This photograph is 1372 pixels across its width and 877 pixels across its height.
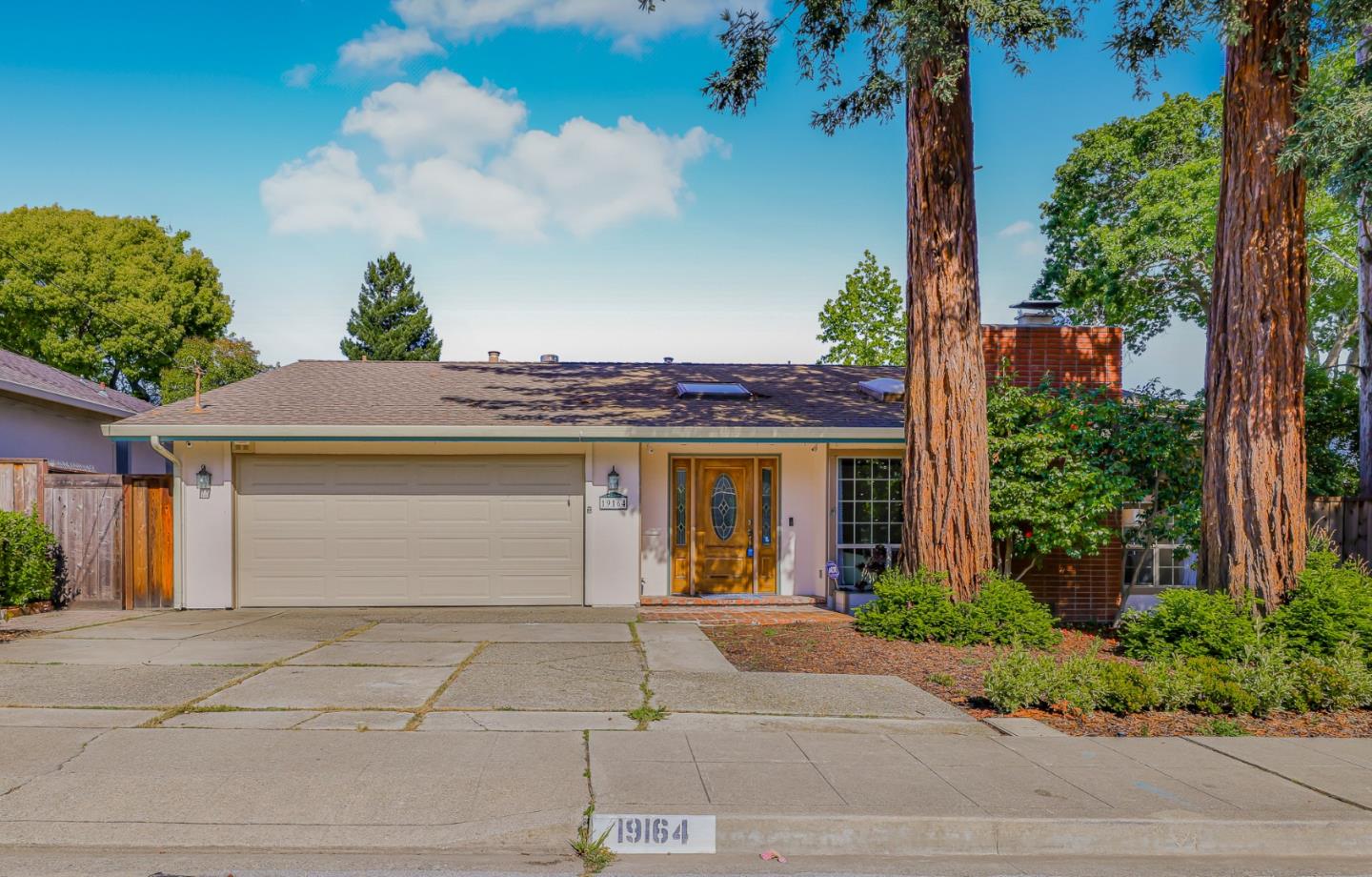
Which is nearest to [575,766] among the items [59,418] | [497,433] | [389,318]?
[497,433]

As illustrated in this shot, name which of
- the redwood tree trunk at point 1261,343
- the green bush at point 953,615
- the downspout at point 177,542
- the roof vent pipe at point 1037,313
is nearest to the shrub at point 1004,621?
the green bush at point 953,615

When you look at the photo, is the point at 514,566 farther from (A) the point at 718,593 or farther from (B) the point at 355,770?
(B) the point at 355,770

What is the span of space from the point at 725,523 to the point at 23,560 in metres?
9.16

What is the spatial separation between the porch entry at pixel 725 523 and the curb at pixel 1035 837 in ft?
27.9

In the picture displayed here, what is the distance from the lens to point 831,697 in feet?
23.7

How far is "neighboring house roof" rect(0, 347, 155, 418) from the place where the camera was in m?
14.7

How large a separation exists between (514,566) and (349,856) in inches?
327

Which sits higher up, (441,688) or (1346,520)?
(1346,520)

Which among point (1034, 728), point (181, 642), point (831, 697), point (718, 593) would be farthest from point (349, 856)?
point (718, 593)

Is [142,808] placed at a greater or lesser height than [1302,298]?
lesser

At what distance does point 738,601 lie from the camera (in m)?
12.7

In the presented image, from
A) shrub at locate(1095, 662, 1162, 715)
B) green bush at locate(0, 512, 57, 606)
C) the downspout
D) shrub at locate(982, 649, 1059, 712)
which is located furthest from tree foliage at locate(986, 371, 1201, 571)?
green bush at locate(0, 512, 57, 606)

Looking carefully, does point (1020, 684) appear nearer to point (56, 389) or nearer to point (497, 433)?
point (497, 433)

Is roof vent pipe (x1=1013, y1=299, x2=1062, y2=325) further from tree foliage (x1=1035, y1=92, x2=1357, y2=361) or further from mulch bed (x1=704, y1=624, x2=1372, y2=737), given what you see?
tree foliage (x1=1035, y1=92, x2=1357, y2=361)
